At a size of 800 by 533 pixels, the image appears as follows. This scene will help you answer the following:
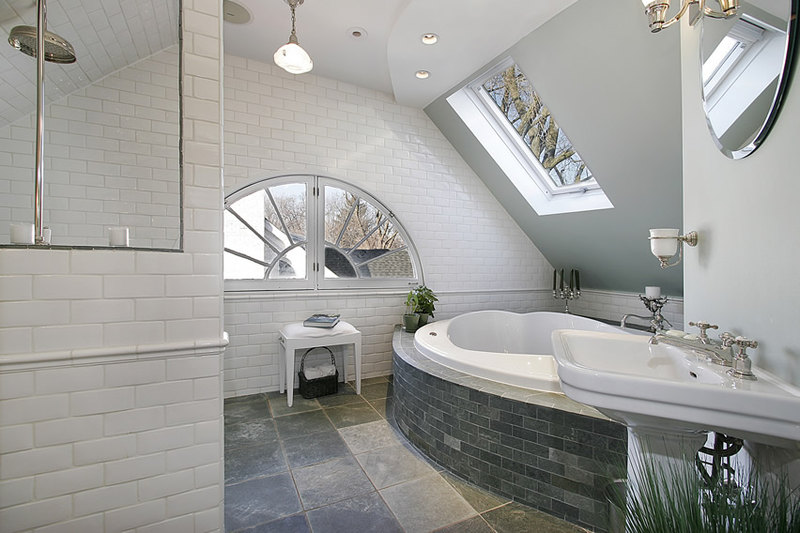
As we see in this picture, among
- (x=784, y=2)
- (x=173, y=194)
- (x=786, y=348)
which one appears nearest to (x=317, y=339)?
(x=173, y=194)

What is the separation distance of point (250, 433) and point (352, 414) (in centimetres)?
73

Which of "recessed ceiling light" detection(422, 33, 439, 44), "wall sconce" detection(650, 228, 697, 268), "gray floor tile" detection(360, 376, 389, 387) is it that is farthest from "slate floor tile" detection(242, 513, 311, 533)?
"recessed ceiling light" detection(422, 33, 439, 44)

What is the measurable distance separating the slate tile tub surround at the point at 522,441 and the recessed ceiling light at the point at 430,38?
2.29 meters

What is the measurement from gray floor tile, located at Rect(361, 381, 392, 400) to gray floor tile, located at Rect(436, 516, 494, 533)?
5.22ft

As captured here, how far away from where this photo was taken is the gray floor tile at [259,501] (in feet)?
5.82

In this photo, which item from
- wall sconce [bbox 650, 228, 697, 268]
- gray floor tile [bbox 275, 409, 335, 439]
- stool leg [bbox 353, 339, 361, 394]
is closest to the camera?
wall sconce [bbox 650, 228, 697, 268]

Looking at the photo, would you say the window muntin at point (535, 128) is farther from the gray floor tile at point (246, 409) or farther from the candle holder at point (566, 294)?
the gray floor tile at point (246, 409)

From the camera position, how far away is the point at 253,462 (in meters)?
2.26

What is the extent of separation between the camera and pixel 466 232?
14.1 feet

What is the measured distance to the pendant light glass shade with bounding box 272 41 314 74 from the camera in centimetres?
225

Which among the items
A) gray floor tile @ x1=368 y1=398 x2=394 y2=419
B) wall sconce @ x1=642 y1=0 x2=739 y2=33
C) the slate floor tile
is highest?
wall sconce @ x1=642 y1=0 x2=739 y2=33

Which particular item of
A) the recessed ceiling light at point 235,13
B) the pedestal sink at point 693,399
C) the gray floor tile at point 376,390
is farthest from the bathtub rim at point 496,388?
the recessed ceiling light at point 235,13

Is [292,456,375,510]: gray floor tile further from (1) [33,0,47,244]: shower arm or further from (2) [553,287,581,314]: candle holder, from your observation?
(2) [553,287,581,314]: candle holder

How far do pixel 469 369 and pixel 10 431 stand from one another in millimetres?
1968
